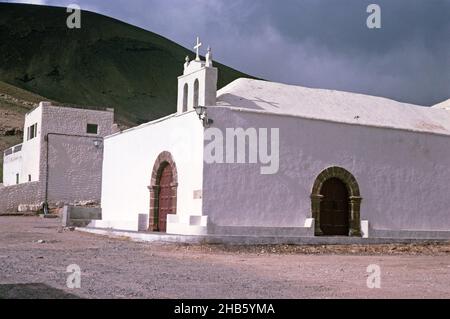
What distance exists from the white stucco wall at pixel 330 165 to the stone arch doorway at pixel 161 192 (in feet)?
6.36

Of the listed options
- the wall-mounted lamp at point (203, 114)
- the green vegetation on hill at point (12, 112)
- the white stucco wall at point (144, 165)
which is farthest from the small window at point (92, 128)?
the wall-mounted lamp at point (203, 114)

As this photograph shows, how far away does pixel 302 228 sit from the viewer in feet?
46.9

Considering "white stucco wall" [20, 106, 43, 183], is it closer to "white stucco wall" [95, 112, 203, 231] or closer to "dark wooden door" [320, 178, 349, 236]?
"white stucco wall" [95, 112, 203, 231]

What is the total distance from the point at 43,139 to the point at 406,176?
18564 millimetres

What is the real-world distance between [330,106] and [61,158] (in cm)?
1643

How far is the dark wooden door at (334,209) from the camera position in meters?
15.6

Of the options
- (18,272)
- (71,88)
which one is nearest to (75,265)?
(18,272)

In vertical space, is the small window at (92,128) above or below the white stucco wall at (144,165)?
above

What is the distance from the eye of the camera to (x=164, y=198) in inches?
622

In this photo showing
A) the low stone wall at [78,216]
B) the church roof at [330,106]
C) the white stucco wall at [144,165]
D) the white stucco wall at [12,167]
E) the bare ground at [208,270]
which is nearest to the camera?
the bare ground at [208,270]

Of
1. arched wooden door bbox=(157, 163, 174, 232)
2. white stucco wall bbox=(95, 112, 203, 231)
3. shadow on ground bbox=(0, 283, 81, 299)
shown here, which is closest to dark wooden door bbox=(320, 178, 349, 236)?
white stucco wall bbox=(95, 112, 203, 231)

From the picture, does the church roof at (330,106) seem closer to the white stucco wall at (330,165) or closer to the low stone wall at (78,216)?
the white stucco wall at (330,165)

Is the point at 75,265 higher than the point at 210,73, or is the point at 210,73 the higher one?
the point at 210,73
